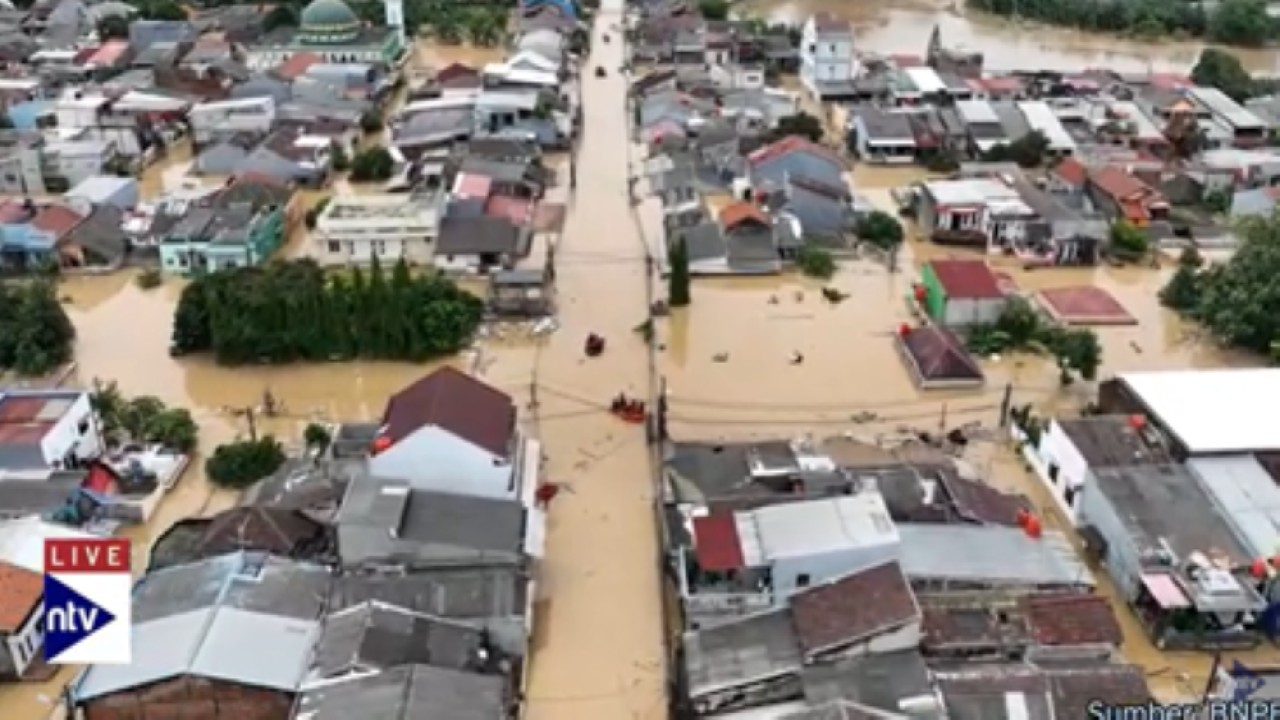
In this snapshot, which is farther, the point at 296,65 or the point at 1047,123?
the point at 296,65

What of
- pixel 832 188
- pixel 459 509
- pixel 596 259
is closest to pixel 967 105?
pixel 832 188

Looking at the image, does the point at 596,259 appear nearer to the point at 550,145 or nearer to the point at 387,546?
the point at 550,145

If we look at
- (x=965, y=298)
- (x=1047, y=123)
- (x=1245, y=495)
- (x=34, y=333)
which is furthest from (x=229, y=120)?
(x=1245, y=495)

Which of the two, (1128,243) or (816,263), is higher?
(1128,243)

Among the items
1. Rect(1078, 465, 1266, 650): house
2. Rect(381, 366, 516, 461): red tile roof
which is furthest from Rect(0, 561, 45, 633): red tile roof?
Rect(1078, 465, 1266, 650): house

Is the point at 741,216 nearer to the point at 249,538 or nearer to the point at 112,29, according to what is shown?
the point at 249,538

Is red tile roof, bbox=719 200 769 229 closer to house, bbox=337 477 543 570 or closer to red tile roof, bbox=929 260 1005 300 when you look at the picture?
red tile roof, bbox=929 260 1005 300

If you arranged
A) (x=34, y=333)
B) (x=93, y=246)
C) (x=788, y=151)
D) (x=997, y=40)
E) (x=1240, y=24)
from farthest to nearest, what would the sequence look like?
1. (x=997, y=40)
2. (x=1240, y=24)
3. (x=788, y=151)
4. (x=93, y=246)
5. (x=34, y=333)
